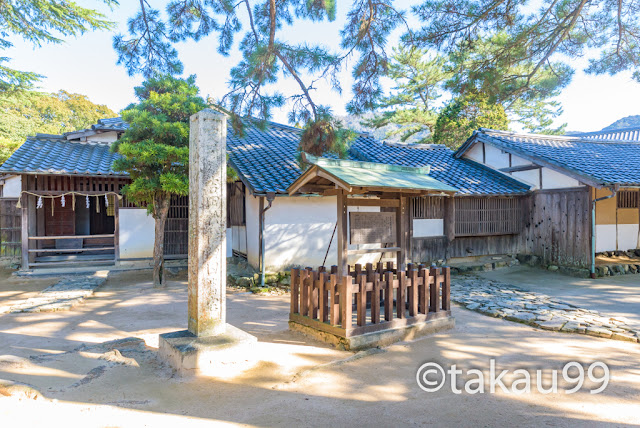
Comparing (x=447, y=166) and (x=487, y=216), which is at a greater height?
(x=447, y=166)

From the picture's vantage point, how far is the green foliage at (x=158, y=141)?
8.48 meters

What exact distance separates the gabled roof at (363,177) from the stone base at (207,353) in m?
2.41

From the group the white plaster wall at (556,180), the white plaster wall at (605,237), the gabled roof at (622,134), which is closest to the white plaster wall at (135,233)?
the white plaster wall at (556,180)

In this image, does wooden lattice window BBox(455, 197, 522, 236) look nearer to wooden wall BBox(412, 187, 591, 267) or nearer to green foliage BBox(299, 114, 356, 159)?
wooden wall BBox(412, 187, 591, 267)

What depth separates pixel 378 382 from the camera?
4.06 metres

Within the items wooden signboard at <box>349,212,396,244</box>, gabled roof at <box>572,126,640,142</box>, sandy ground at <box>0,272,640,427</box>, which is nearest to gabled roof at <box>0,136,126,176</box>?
sandy ground at <box>0,272,640,427</box>

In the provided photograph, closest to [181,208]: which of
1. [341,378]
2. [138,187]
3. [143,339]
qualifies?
[138,187]

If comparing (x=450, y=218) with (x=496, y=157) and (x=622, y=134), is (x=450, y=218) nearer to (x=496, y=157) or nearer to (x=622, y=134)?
(x=496, y=157)

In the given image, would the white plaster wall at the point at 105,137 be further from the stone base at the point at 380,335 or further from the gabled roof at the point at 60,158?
the stone base at the point at 380,335

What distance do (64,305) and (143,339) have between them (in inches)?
116

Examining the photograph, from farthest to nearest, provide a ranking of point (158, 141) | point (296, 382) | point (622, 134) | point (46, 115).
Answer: point (46, 115), point (622, 134), point (158, 141), point (296, 382)

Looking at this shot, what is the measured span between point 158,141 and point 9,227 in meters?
9.07

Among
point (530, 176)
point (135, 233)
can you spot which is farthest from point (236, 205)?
point (530, 176)

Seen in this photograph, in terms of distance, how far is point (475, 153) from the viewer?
15172 millimetres
